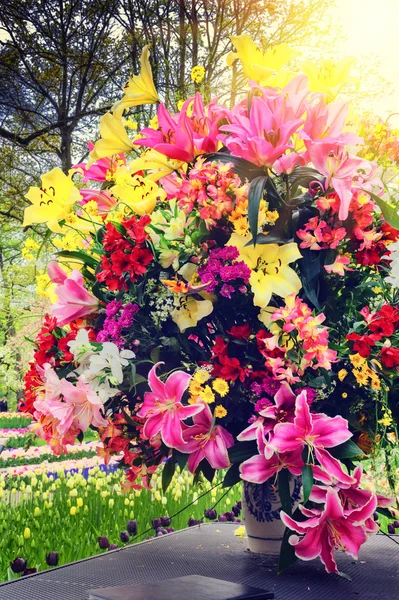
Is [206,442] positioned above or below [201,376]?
below

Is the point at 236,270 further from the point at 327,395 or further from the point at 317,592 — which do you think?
the point at 317,592

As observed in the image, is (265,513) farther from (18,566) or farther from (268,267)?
(18,566)

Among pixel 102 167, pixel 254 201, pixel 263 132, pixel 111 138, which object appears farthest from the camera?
pixel 102 167

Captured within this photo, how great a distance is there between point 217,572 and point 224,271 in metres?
0.64

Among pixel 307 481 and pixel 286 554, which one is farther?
pixel 286 554

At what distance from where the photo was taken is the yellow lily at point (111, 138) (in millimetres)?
1350

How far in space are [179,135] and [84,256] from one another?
0.30m

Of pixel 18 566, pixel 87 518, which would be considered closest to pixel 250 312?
pixel 18 566

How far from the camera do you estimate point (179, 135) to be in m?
1.22

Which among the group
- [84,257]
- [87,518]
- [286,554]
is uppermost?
[84,257]

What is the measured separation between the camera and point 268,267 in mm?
1185

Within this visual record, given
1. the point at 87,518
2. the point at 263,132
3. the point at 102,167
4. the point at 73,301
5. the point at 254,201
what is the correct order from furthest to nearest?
the point at 87,518 < the point at 102,167 < the point at 73,301 < the point at 263,132 < the point at 254,201

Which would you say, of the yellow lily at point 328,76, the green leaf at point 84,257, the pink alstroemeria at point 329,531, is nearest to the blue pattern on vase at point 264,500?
the pink alstroemeria at point 329,531

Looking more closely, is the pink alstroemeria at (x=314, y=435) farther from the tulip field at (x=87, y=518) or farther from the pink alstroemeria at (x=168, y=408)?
the tulip field at (x=87, y=518)
